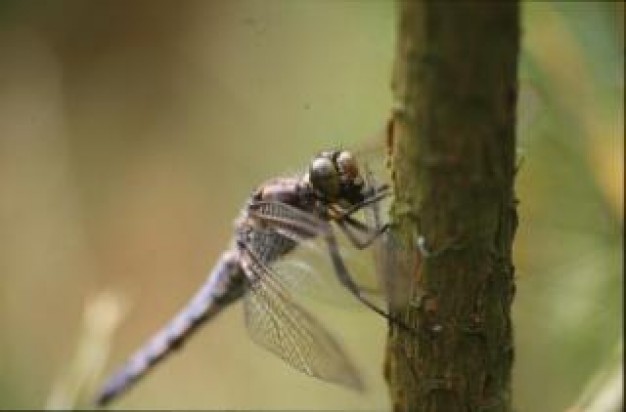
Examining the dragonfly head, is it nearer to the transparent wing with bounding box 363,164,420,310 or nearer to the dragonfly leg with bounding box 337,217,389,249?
the dragonfly leg with bounding box 337,217,389,249

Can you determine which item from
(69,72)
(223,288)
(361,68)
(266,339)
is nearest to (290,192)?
(266,339)

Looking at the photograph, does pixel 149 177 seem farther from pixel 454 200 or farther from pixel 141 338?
pixel 454 200

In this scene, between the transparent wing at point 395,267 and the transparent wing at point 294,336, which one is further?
the transparent wing at point 294,336

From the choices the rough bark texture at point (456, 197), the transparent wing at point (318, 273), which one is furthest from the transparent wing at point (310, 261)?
the rough bark texture at point (456, 197)

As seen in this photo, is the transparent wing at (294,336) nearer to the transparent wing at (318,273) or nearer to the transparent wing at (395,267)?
the transparent wing at (318,273)

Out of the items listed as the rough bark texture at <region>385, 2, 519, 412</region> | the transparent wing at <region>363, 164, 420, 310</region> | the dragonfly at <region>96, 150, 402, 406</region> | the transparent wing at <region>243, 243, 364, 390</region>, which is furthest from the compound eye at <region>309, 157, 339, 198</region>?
the rough bark texture at <region>385, 2, 519, 412</region>
